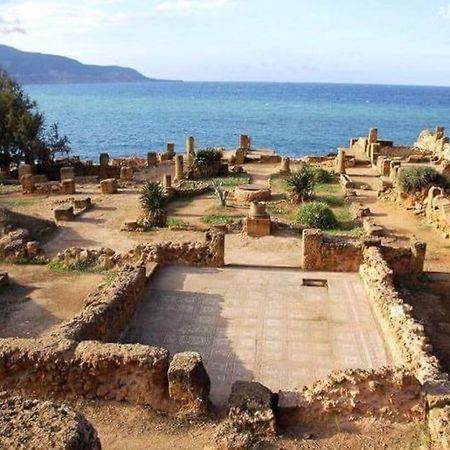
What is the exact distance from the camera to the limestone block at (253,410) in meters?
6.75

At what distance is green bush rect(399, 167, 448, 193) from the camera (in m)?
24.8

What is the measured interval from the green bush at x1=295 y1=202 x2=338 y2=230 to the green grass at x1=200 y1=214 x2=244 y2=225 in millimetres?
2589

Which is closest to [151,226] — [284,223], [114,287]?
[284,223]

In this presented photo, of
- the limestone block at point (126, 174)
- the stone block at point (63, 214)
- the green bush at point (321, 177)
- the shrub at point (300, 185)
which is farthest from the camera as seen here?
the limestone block at point (126, 174)

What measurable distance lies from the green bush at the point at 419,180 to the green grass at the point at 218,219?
792 cm

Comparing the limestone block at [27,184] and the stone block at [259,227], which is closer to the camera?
the stone block at [259,227]

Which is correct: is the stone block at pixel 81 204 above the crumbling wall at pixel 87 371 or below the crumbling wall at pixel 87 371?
below

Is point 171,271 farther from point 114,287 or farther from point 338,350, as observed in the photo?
point 338,350

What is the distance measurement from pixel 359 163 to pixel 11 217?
73.8 ft

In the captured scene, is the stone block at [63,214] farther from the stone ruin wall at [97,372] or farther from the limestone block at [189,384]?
the limestone block at [189,384]

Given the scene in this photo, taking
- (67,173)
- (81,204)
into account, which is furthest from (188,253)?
(67,173)

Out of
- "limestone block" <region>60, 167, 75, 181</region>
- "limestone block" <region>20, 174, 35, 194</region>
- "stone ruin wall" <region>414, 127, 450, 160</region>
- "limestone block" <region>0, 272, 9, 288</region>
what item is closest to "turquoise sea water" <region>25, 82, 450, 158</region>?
"stone ruin wall" <region>414, 127, 450, 160</region>

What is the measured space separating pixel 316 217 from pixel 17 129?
73.2 feet

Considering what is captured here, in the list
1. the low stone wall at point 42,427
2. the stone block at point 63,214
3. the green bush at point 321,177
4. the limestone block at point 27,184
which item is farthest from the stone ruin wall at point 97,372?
the green bush at point 321,177
